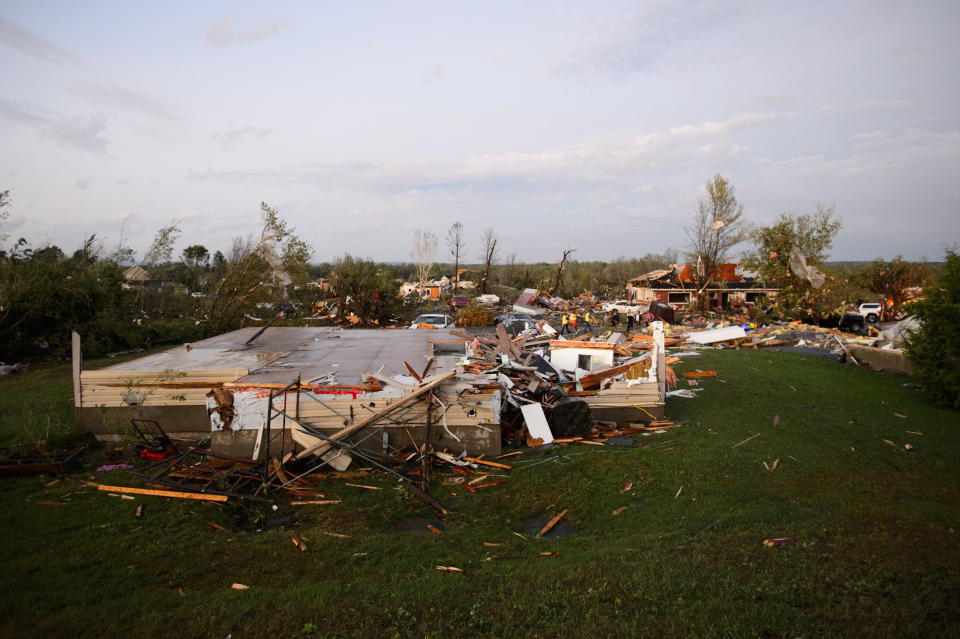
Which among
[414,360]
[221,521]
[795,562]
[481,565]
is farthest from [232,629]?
[414,360]

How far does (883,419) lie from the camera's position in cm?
1048

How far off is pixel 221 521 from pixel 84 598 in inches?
81.1

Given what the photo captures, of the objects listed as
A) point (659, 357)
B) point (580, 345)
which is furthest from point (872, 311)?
point (659, 357)

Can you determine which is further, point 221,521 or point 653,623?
point 221,521

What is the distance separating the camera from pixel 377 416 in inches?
315

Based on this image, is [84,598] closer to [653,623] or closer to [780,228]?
[653,623]

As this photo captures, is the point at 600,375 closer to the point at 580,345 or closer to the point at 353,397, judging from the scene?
the point at 580,345

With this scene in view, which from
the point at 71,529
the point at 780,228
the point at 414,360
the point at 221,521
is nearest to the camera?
the point at 71,529

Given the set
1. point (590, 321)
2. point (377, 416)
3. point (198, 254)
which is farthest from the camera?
point (198, 254)

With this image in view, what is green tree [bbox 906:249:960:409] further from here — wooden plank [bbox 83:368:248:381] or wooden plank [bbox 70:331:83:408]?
wooden plank [bbox 70:331:83:408]

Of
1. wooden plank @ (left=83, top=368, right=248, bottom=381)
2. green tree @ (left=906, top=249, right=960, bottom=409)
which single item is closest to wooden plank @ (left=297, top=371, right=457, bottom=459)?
wooden plank @ (left=83, top=368, right=248, bottom=381)

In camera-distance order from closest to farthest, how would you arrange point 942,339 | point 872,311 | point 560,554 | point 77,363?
point 560,554 < point 77,363 < point 942,339 < point 872,311

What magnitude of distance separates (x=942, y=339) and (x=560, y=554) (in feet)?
37.7

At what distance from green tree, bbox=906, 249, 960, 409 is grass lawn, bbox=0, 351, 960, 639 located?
3.00 meters
